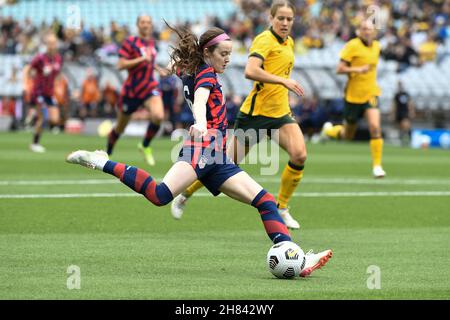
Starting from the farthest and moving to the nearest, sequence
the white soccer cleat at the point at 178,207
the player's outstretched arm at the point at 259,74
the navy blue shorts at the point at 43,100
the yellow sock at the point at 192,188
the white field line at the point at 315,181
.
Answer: the navy blue shorts at the point at 43,100
the white field line at the point at 315,181
the white soccer cleat at the point at 178,207
the yellow sock at the point at 192,188
the player's outstretched arm at the point at 259,74

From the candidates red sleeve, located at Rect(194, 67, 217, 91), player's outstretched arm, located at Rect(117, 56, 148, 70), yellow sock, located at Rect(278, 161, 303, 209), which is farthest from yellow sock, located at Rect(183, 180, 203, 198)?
player's outstretched arm, located at Rect(117, 56, 148, 70)

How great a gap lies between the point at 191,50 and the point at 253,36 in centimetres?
3709

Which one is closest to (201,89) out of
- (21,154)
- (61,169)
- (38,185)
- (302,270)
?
(302,270)

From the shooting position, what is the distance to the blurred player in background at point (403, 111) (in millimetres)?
37562

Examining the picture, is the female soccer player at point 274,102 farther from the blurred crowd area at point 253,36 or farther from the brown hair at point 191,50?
the blurred crowd area at point 253,36

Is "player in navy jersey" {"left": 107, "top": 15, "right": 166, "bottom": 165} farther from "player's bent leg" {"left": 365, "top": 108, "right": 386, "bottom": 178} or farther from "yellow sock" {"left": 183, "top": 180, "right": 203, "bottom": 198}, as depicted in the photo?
"yellow sock" {"left": 183, "top": 180, "right": 203, "bottom": 198}

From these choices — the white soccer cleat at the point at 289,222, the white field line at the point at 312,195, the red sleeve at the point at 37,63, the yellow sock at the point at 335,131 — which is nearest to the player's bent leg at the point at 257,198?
the white soccer cleat at the point at 289,222

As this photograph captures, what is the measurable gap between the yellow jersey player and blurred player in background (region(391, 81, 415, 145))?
1795 centimetres

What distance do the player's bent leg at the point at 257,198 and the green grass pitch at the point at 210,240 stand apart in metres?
0.39

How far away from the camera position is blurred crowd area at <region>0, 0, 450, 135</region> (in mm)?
40219

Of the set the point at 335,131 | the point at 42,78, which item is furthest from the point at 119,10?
the point at 335,131

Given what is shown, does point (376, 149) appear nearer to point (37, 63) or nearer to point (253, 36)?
point (37, 63)

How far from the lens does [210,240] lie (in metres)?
11.8
